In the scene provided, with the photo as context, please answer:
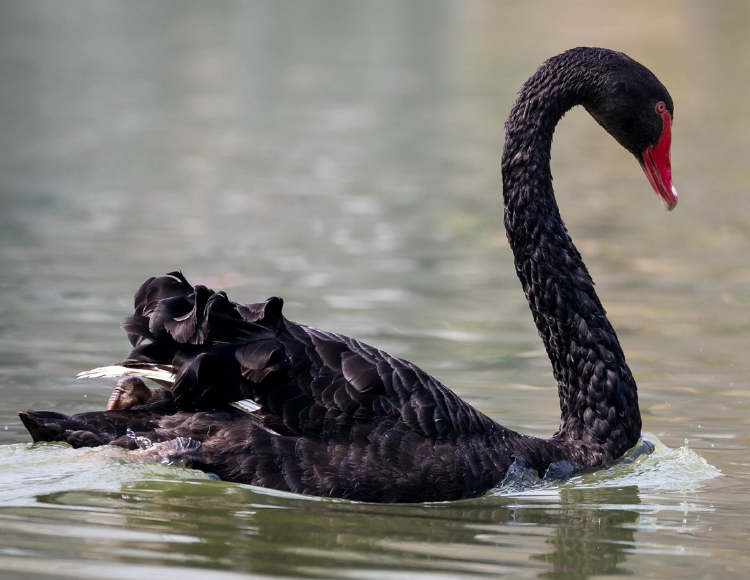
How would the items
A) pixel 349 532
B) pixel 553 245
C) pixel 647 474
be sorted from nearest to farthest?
pixel 349 532 → pixel 647 474 → pixel 553 245

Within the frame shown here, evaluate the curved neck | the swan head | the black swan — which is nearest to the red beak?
the swan head

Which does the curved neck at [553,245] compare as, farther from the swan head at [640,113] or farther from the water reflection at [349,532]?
the water reflection at [349,532]

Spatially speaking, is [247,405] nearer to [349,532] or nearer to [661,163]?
[349,532]

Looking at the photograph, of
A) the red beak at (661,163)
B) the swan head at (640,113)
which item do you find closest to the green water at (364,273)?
the red beak at (661,163)

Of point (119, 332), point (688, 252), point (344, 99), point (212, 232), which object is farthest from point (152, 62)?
point (119, 332)

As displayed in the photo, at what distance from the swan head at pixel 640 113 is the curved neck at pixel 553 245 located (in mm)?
71

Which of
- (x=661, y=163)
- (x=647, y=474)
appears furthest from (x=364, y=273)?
(x=647, y=474)

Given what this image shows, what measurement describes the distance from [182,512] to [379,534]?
0.72m

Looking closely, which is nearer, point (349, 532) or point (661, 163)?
point (349, 532)

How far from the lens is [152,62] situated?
26.0 meters

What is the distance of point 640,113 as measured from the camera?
19.2 ft

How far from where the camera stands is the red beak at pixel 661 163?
5.96 metres

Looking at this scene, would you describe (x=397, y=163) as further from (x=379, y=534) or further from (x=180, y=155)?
(x=379, y=534)

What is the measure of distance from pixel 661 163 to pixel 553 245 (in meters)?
0.63
